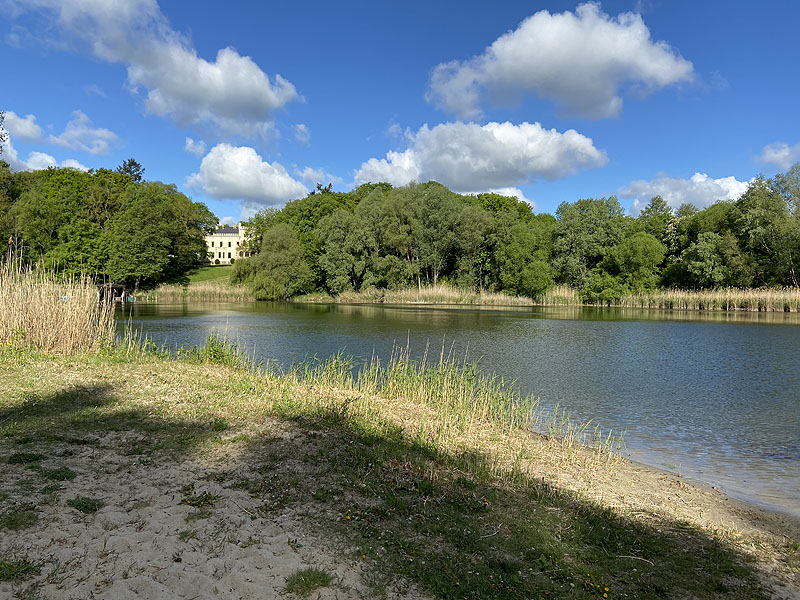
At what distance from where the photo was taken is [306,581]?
4.21m

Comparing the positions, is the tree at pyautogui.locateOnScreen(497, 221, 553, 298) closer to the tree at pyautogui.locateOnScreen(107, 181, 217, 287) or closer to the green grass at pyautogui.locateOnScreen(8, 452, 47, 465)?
the tree at pyautogui.locateOnScreen(107, 181, 217, 287)

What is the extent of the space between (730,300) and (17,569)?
2135 inches

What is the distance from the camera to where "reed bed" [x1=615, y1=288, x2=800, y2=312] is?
1742 inches

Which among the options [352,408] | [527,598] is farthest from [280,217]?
[527,598]

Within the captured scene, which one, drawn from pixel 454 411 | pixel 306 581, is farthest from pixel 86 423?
pixel 454 411

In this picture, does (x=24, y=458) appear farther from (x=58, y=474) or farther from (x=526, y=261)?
(x=526, y=261)

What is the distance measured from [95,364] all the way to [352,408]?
680 cm

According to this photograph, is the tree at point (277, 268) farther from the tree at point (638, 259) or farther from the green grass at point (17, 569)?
the green grass at point (17, 569)

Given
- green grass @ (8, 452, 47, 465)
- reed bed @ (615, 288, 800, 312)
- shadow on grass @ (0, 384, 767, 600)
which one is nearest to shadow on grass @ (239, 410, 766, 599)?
shadow on grass @ (0, 384, 767, 600)

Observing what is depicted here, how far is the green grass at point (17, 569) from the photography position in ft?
12.8

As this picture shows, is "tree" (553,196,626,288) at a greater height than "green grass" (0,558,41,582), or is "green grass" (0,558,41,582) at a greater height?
"tree" (553,196,626,288)

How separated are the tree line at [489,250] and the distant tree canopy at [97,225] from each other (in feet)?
42.3

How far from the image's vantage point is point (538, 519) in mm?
5824

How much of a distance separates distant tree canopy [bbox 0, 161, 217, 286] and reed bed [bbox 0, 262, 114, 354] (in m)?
52.0
